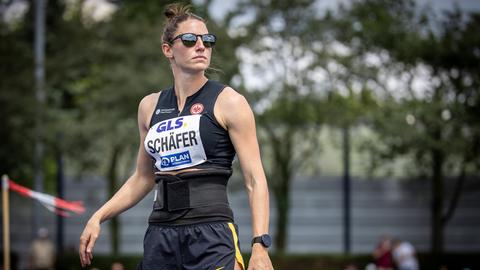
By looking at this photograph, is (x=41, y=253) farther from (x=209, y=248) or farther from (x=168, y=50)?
(x=209, y=248)

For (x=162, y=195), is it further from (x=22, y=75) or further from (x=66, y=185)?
(x=66, y=185)

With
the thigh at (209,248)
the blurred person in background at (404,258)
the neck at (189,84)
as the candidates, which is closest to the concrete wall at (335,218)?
the blurred person in background at (404,258)

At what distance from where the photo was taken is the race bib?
5.55 metres

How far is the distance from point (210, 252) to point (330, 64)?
78.8 ft

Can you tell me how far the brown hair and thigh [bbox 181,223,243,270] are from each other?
1124mm

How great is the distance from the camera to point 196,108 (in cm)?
562

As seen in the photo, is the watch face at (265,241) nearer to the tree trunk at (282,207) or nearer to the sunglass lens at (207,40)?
the sunglass lens at (207,40)

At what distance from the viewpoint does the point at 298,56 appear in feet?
95.9

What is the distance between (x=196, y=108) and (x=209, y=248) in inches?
30.7

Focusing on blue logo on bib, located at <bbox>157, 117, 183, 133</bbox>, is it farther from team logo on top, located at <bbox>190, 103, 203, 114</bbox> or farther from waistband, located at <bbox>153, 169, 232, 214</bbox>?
waistband, located at <bbox>153, 169, 232, 214</bbox>

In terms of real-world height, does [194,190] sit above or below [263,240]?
above

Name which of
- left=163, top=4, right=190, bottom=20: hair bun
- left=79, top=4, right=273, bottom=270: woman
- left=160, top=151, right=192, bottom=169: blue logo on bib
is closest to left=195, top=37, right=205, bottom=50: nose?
left=79, top=4, right=273, bottom=270: woman

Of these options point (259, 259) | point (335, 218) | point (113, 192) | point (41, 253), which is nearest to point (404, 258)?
point (335, 218)

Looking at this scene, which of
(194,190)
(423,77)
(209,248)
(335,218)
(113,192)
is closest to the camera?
(209,248)
